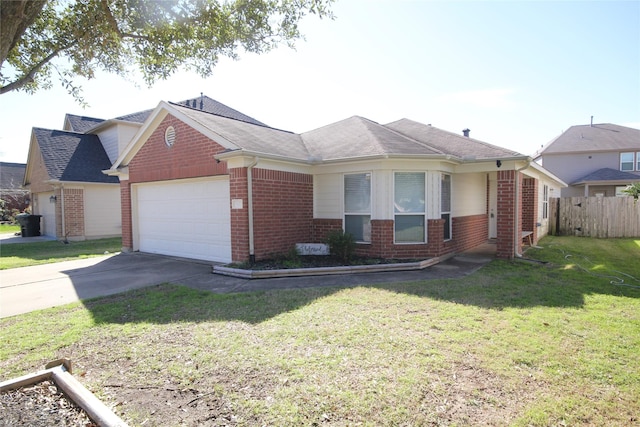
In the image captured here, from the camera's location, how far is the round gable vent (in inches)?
429

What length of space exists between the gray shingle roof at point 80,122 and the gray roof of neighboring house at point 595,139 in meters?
34.2

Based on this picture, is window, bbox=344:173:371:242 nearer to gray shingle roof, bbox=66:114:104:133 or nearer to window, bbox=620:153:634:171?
gray shingle roof, bbox=66:114:104:133

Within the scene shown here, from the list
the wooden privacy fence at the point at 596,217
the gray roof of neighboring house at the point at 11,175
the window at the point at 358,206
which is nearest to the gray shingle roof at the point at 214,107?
the window at the point at 358,206

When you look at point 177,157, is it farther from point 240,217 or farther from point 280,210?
point 280,210

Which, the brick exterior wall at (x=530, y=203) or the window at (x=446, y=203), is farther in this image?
the brick exterior wall at (x=530, y=203)

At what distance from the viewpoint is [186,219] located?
11.1 metres

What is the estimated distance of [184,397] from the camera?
3.40 meters

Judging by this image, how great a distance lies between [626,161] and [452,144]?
25.0 m

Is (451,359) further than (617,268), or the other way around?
(617,268)

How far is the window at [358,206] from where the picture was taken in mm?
10086

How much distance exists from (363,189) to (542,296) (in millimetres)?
5022

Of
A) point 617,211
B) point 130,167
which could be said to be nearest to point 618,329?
point 130,167

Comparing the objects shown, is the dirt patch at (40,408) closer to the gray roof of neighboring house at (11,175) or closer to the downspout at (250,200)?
the downspout at (250,200)

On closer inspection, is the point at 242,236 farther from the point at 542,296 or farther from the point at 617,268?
the point at 617,268
